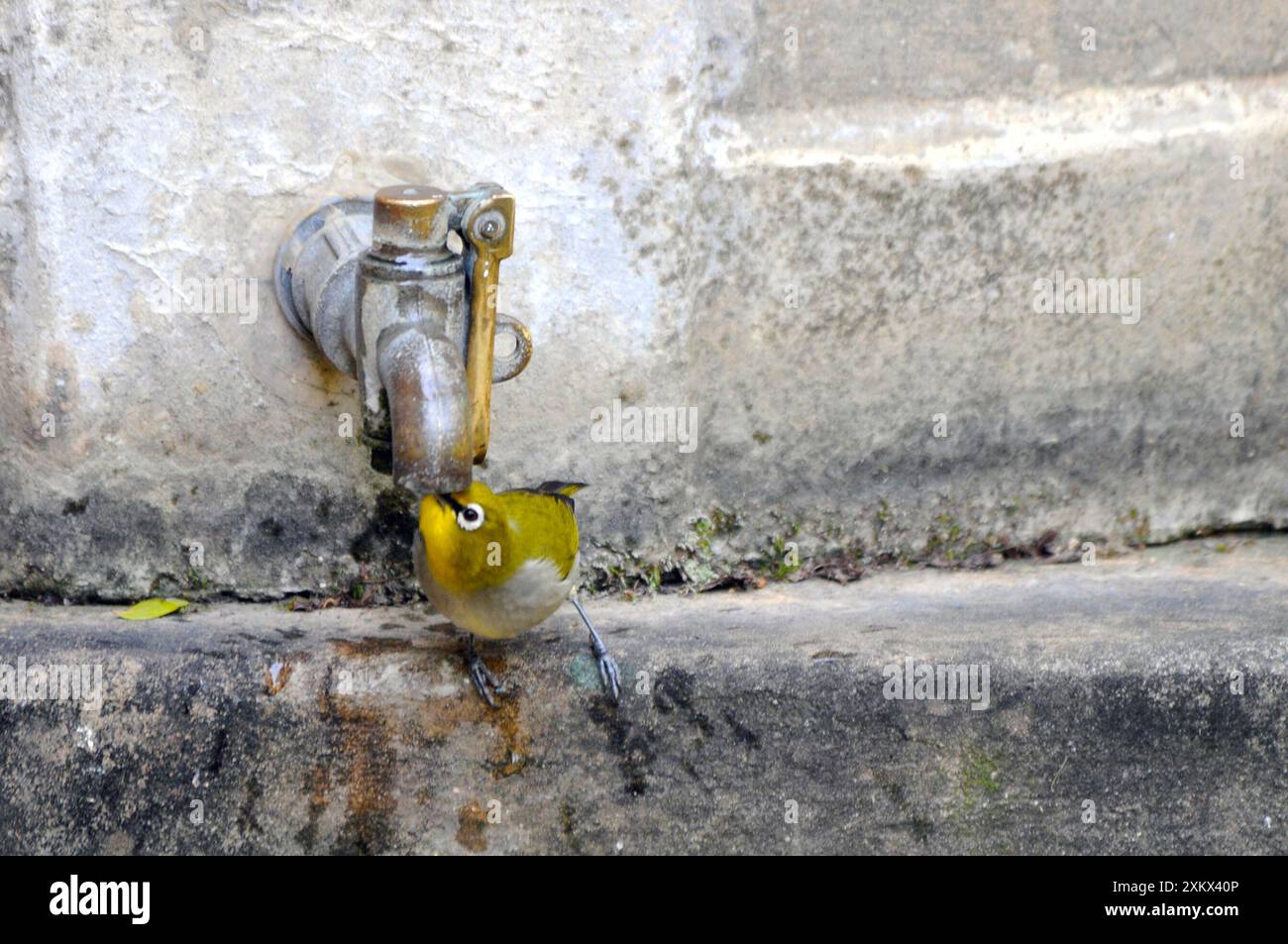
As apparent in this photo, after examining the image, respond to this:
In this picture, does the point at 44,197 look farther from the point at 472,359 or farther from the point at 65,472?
the point at 472,359

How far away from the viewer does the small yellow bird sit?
2.22m

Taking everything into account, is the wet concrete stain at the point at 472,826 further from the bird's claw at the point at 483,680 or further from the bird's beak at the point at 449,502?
the bird's beak at the point at 449,502

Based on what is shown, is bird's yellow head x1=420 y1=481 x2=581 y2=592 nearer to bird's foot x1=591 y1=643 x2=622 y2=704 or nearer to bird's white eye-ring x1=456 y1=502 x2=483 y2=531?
bird's white eye-ring x1=456 y1=502 x2=483 y2=531

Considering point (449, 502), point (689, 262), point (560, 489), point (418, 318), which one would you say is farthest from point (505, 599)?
point (689, 262)

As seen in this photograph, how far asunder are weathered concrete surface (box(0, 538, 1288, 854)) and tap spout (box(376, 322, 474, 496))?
462 mm

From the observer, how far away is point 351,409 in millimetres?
2543

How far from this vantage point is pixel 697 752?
2273mm

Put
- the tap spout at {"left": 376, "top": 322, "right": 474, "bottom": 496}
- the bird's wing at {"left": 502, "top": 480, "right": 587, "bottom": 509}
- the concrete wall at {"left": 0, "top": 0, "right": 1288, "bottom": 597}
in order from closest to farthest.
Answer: the tap spout at {"left": 376, "top": 322, "right": 474, "bottom": 496} < the concrete wall at {"left": 0, "top": 0, "right": 1288, "bottom": 597} < the bird's wing at {"left": 502, "top": 480, "right": 587, "bottom": 509}

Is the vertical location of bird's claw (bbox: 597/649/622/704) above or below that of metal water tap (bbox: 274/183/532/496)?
below

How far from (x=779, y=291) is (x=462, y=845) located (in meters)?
1.15

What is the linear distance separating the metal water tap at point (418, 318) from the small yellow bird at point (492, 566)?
0.39ft

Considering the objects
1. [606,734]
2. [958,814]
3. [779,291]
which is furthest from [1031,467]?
[606,734]

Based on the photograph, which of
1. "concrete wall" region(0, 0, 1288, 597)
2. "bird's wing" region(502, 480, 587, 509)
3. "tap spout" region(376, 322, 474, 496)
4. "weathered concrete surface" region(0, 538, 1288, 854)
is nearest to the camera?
"tap spout" region(376, 322, 474, 496)

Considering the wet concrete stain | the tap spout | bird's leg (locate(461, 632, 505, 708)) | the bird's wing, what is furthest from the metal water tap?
the wet concrete stain
